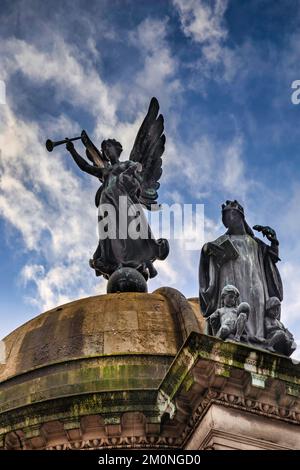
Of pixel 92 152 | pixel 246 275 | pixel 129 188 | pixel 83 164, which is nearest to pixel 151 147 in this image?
pixel 92 152

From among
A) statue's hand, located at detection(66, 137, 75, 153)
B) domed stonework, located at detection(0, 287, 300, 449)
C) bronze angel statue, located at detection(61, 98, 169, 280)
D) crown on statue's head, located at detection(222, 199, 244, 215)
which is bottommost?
domed stonework, located at detection(0, 287, 300, 449)

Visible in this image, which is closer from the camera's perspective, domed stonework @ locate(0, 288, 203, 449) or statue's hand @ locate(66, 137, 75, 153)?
domed stonework @ locate(0, 288, 203, 449)

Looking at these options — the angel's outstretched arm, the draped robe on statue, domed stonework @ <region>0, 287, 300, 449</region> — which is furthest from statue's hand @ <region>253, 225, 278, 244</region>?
the angel's outstretched arm

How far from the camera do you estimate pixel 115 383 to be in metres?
16.6

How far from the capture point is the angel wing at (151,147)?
1003 inches

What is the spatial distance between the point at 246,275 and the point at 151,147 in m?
11.7

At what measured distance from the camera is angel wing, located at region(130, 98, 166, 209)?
25484 mm

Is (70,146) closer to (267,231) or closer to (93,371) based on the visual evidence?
(93,371)

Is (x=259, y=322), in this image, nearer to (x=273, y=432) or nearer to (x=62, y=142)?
(x=273, y=432)

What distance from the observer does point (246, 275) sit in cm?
1447

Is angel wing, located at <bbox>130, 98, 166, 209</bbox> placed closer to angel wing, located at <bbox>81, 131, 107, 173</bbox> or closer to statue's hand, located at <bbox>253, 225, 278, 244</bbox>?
angel wing, located at <bbox>81, 131, 107, 173</bbox>

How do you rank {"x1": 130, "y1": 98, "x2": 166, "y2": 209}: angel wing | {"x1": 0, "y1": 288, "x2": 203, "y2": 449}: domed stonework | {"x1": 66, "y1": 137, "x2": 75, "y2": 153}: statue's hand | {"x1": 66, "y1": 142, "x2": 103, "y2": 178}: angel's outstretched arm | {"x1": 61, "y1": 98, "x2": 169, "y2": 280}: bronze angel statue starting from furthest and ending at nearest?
{"x1": 130, "y1": 98, "x2": 166, "y2": 209}: angel wing
{"x1": 66, "y1": 137, "x2": 75, "y2": 153}: statue's hand
{"x1": 66, "y1": 142, "x2": 103, "y2": 178}: angel's outstretched arm
{"x1": 61, "y1": 98, "x2": 169, "y2": 280}: bronze angel statue
{"x1": 0, "y1": 288, "x2": 203, "y2": 449}: domed stonework

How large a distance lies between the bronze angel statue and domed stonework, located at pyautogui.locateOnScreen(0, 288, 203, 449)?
6.77ft
